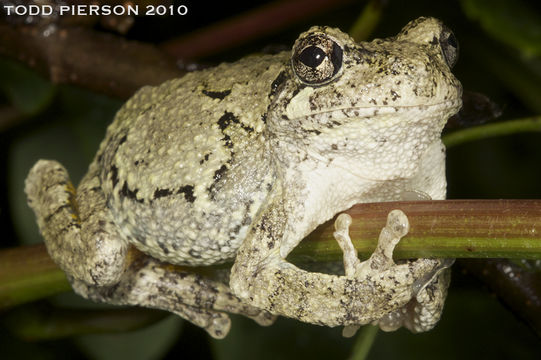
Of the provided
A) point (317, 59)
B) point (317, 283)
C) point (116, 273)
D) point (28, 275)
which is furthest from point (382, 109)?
point (28, 275)

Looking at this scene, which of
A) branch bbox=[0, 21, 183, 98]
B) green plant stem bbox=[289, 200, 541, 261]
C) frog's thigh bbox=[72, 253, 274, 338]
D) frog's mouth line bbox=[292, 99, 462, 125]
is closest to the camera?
green plant stem bbox=[289, 200, 541, 261]

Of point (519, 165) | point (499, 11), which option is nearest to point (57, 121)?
point (499, 11)

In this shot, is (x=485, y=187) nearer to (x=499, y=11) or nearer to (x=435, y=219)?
(x=499, y=11)

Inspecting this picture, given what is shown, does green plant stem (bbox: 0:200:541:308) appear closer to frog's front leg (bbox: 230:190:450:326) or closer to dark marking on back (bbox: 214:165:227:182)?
frog's front leg (bbox: 230:190:450:326)

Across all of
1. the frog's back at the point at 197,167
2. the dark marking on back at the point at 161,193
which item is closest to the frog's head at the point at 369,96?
the frog's back at the point at 197,167

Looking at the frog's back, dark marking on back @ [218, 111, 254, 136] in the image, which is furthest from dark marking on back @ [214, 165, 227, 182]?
dark marking on back @ [218, 111, 254, 136]

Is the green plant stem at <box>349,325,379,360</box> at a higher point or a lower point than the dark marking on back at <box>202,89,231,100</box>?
lower

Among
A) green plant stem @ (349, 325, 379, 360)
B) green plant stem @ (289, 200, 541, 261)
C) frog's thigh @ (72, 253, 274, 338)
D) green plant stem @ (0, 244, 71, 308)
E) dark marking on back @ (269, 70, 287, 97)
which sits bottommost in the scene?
green plant stem @ (349, 325, 379, 360)
